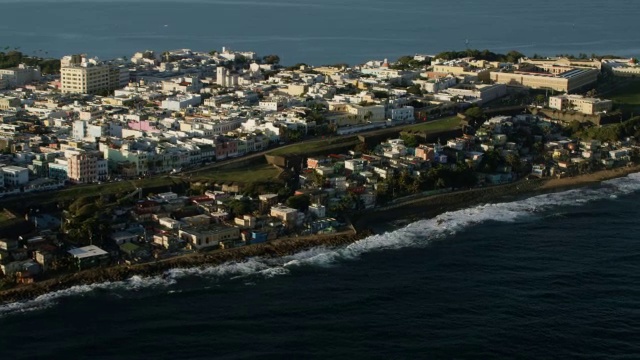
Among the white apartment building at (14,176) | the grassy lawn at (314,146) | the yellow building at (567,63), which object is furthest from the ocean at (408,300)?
the yellow building at (567,63)

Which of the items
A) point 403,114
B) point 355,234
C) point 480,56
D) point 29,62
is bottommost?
point 355,234

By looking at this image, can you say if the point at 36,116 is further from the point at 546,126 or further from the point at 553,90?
the point at 553,90

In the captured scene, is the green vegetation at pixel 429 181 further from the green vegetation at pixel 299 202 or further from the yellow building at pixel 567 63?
the yellow building at pixel 567 63

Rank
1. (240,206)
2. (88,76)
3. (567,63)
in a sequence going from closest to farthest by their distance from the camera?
(240,206), (88,76), (567,63)

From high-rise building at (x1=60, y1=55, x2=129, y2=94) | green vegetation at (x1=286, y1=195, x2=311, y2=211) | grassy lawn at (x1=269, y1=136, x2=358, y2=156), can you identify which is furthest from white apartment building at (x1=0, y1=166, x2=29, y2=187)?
high-rise building at (x1=60, y1=55, x2=129, y2=94)

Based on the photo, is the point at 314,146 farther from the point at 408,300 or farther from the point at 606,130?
the point at 408,300

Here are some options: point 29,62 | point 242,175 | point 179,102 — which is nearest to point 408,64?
point 179,102

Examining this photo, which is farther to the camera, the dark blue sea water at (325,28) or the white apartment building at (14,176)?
the dark blue sea water at (325,28)
